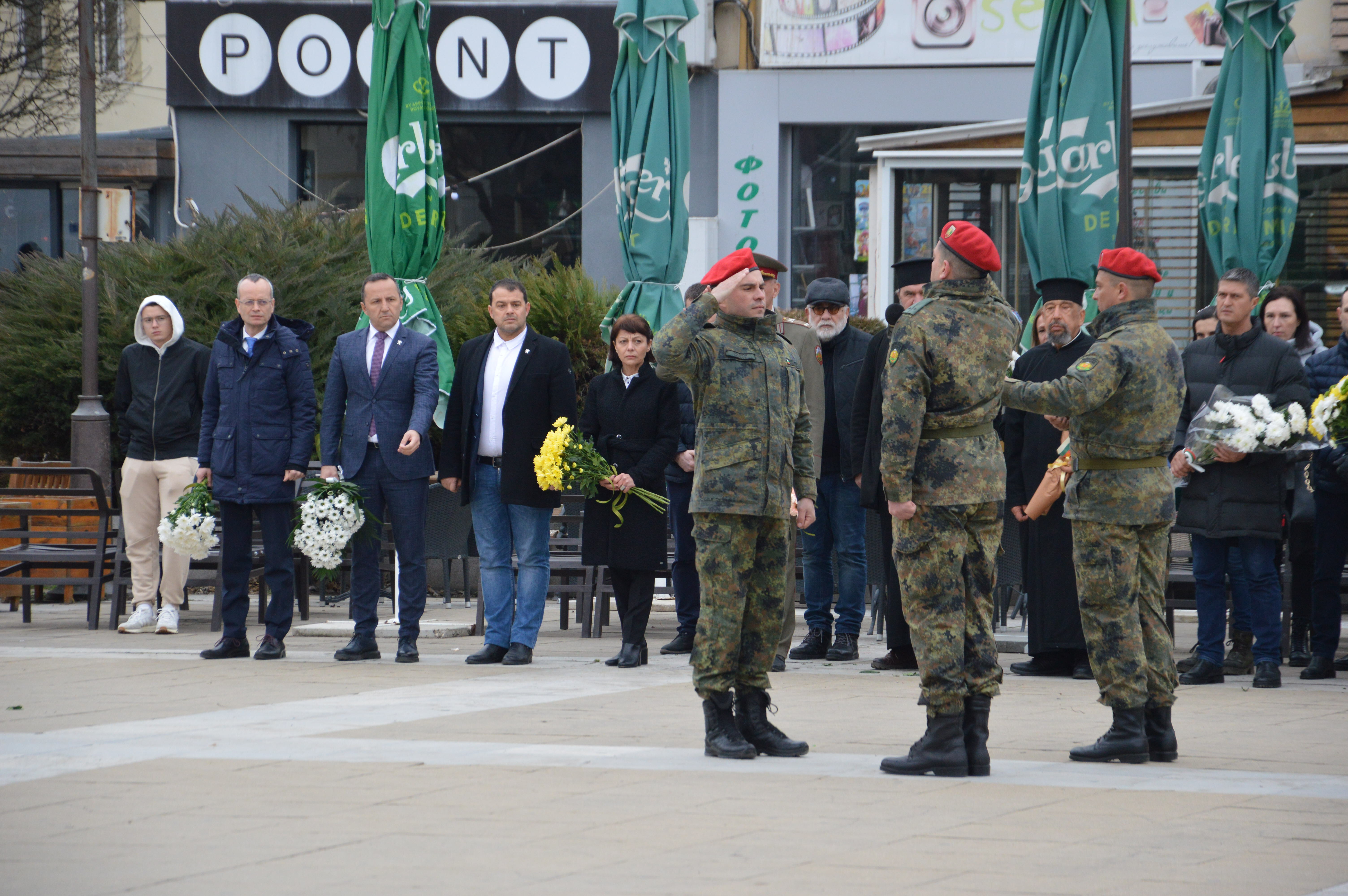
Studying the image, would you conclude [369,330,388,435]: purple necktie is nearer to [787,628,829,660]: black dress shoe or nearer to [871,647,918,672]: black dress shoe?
[787,628,829,660]: black dress shoe

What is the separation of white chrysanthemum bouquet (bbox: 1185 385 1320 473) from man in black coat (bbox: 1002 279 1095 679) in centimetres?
71

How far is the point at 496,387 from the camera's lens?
30.8ft

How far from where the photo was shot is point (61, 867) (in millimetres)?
4406

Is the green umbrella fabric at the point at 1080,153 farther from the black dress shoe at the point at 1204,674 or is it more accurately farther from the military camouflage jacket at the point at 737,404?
the military camouflage jacket at the point at 737,404

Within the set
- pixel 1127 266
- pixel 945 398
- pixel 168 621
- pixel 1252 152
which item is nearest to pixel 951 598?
pixel 945 398

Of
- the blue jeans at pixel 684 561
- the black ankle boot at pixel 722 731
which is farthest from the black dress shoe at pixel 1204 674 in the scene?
the black ankle boot at pixel 722 731

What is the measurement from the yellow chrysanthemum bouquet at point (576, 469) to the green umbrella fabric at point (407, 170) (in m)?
2.00

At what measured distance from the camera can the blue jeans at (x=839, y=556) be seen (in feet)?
31.5

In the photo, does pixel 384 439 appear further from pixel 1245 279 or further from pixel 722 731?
pixel 1245 279

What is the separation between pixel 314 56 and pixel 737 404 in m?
15.0

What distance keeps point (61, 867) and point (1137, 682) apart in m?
3.79

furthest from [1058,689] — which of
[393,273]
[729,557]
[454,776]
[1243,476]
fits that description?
[393,273]

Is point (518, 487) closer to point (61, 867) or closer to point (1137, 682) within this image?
point (1137, 682)

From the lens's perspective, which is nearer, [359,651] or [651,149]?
[359,651]
